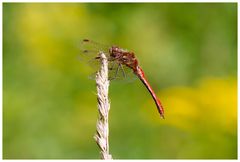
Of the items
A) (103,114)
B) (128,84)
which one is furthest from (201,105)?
(103,114)

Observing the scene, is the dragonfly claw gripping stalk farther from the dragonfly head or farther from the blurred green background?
the blurred green background

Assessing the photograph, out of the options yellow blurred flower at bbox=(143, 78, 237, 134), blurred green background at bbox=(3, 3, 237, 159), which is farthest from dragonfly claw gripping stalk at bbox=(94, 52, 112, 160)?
yellow blurred flower at bbox=(143, 78, 237, 134)

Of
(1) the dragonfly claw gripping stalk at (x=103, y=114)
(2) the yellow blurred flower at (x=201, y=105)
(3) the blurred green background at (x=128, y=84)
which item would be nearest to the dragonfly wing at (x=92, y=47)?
(1) the dragonfly claw gripping stalk at (x=103, y=114)

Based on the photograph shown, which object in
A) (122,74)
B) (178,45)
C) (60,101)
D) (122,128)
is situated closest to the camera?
(122,74)

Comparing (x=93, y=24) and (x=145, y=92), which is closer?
(x=145, y=92)

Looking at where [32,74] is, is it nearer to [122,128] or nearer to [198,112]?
[122,128]

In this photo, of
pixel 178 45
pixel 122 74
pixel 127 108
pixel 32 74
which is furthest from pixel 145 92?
pixel 122 74

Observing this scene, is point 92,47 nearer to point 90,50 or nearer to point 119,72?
point 90,50
